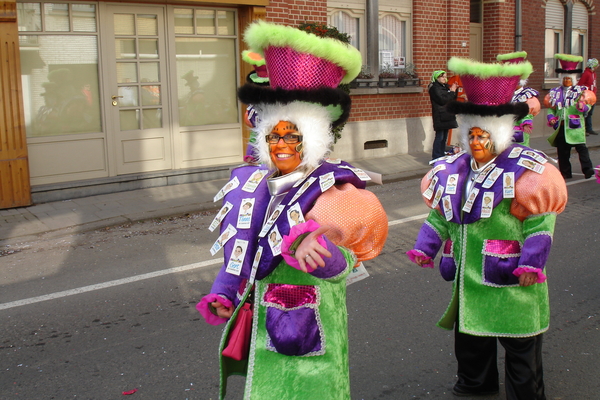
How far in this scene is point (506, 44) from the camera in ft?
56.5

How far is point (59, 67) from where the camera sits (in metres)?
10.3

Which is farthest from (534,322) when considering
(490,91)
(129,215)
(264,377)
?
(129,215)

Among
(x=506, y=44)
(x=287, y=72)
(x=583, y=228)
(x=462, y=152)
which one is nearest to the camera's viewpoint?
(x=287, y=72)

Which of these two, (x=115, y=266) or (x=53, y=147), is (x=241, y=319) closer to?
(x=115, y=266)

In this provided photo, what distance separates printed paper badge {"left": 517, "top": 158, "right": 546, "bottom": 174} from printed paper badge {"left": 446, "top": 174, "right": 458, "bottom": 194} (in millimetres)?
354

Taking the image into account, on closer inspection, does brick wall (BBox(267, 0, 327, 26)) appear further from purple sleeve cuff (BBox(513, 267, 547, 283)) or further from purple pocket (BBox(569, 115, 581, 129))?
purple sleeve cuff (BBox(513, 267, 547, 283))

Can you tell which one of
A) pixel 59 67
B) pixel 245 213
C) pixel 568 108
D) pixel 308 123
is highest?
pixel 59 67

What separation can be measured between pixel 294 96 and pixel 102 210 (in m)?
7.30

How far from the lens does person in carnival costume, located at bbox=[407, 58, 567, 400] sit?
141 inches

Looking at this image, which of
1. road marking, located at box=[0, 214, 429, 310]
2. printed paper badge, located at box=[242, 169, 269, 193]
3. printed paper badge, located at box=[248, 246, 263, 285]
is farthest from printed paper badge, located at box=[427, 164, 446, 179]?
road marking, located at box=[0, 214, 429, 310]

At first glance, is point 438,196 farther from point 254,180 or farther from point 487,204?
point 254,180

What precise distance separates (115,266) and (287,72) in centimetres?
470

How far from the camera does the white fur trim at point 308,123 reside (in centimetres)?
285

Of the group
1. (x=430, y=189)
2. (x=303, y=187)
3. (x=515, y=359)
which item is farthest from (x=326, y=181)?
(x=515, y=359)
